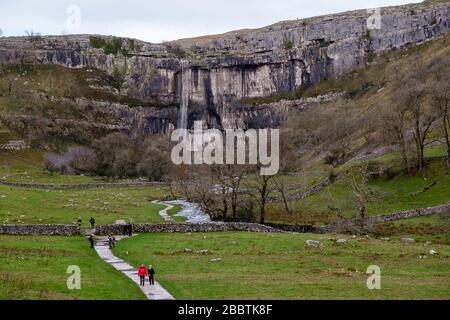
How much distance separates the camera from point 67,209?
234ft

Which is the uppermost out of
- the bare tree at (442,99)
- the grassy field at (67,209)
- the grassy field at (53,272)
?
the bare tree at (442,99)

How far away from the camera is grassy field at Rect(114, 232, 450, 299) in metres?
29.4

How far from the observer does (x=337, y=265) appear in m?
38.6

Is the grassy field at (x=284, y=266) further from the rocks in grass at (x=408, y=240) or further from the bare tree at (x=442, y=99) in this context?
the bare tree at (x=442, y=99)

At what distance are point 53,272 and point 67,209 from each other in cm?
3892

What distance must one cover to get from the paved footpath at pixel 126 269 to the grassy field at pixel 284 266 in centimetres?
66

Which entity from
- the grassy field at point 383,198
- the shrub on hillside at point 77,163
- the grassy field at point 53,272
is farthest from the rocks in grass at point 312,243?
the shrub on hillside at point 77,163

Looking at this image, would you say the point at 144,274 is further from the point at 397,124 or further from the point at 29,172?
the point at 29,172

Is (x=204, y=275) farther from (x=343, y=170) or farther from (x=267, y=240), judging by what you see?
(x=343, y=170)

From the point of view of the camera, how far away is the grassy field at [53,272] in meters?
27.0

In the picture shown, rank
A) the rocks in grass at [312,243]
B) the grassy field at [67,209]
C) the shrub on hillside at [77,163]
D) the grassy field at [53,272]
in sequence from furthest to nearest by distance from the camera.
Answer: the shrub on hillside at [77,163]
the grassy field at [67,209]
the rocks in grass at [312,243]
the grassy field at [53,272]

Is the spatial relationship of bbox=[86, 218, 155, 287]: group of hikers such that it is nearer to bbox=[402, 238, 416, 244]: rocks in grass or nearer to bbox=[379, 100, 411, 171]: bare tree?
bbox=[402, 238, 416, 244]: rocks in grass
